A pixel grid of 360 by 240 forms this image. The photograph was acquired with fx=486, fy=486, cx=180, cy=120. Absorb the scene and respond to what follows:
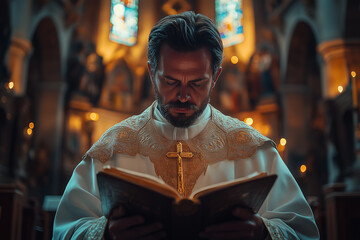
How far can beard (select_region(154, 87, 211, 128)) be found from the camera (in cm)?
Result: 247

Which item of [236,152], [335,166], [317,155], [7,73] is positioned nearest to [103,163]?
[236,152]

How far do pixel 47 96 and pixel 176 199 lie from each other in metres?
14.4

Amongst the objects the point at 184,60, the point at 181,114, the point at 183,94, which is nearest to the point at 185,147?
the point at 181,114

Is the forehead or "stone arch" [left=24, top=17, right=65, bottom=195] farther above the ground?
"stone arch" [left=24, top=17, right=65, bottom=195]

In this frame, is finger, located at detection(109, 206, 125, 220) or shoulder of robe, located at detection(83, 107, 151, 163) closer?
finger, located at detection(109, 206, 125, 220)

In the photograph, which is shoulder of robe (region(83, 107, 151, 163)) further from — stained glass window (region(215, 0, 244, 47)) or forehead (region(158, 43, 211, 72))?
stained glass window (region(215, 0, 244, 47))

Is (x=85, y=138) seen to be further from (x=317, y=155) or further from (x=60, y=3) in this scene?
(x=317, y=155)

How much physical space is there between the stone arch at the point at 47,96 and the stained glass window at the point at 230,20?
695 centimetres

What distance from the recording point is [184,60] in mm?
2451

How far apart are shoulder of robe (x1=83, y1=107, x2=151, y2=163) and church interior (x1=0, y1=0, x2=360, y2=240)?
4835 millimetres

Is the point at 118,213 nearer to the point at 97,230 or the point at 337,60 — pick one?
A: the point at 97,230

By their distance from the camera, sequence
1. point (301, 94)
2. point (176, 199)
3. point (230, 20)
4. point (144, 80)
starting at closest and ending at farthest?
point (176, 199), point (301, 94), point (144, 80), point (230, 20)

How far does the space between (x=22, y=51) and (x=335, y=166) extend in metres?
8.05

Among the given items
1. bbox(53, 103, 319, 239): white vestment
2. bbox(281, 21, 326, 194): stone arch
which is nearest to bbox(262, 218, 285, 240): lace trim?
bbox(53, 103, 319, 239): white vestment
